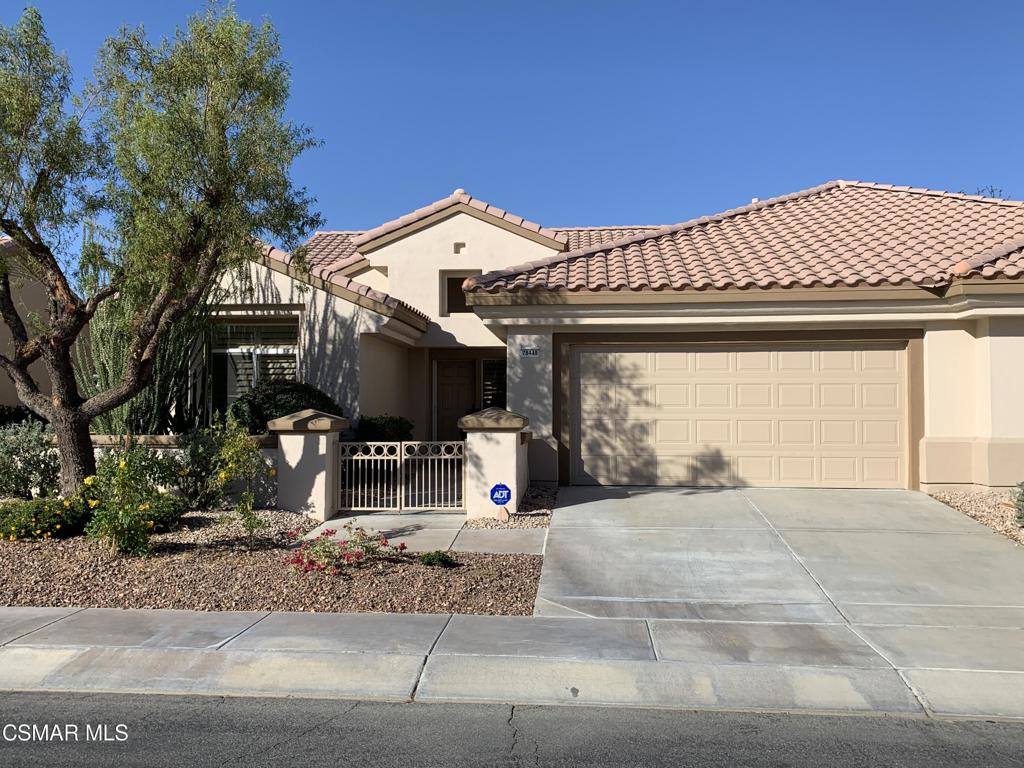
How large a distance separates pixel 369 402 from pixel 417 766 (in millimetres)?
10538

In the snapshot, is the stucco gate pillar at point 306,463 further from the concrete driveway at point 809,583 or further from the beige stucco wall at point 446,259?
the beige stucco wall at point 446,259

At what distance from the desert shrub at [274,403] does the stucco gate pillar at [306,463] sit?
1.99m

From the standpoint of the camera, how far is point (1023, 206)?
13984 mm

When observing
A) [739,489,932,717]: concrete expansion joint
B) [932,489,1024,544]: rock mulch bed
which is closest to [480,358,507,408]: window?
[739,489,932,717]: concrete expansion joint

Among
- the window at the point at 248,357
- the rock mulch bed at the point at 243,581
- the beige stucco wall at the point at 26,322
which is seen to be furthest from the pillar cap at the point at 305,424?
the beige stucco wall at the point at 26,322

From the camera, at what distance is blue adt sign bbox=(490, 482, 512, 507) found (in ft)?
32.4

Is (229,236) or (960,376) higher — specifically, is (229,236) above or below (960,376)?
above

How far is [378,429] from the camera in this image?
44.0 ft

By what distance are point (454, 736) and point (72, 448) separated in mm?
7161

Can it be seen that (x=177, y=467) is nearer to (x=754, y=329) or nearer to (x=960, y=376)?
(x=754, y=329)

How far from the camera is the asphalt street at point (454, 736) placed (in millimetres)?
4078

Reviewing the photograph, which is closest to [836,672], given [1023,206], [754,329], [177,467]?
[754,329]

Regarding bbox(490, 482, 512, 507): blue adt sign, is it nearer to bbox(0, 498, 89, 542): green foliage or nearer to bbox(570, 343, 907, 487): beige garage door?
bbox(570, 343, 907, 487): beige garage door

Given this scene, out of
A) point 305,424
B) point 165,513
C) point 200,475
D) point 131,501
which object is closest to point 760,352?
point 305,424
